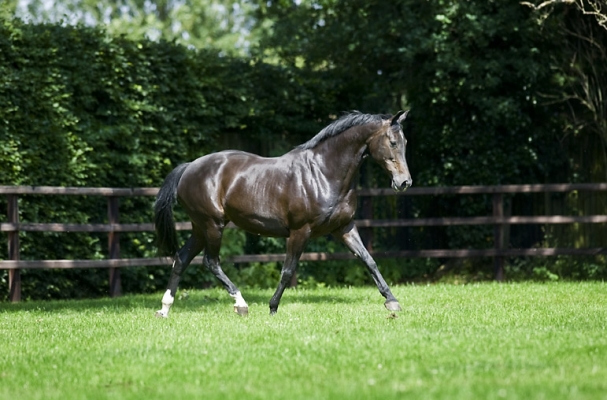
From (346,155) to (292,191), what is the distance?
0.63m

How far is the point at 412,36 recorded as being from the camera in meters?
12.9

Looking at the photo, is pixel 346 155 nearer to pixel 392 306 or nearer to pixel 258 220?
pixel 258 220

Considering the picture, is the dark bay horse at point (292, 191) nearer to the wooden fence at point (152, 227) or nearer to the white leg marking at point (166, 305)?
the white leg marking at point (166, 305)

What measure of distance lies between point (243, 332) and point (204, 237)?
7.62 ft

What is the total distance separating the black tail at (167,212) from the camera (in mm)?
9109

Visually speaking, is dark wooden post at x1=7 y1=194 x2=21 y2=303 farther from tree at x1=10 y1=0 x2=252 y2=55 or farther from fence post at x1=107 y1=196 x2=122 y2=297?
tree at x1=10 y1=0 x2=252 y2=55

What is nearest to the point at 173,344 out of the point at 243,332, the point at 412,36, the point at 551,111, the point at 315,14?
the point at 243,332

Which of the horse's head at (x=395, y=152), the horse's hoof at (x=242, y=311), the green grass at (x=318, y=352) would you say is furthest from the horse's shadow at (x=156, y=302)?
the horse's head at (x=395, y=152)

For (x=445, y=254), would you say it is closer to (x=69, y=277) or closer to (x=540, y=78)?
(x=540, y=78)

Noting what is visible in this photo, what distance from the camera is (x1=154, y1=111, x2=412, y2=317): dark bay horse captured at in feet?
27.4

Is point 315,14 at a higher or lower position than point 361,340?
higher

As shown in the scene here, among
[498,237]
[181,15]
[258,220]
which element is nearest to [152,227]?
[258,220]

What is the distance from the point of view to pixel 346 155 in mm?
8508

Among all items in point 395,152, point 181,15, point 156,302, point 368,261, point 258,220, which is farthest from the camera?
point 181,15
